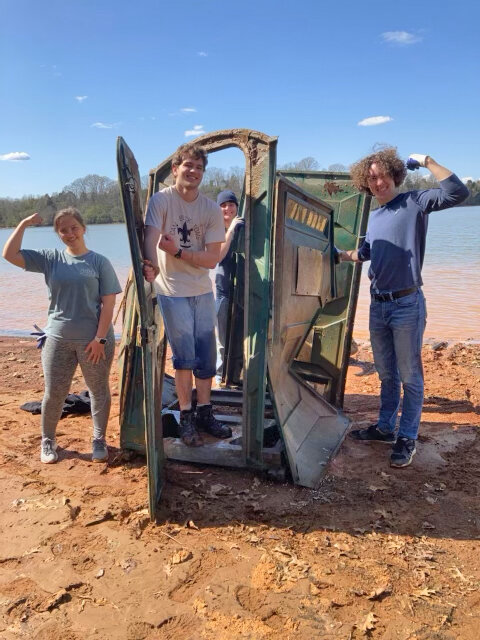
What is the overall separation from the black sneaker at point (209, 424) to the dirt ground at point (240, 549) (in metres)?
0.33

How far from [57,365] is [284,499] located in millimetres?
1993

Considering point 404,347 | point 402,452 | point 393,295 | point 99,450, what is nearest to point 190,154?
point 393,295

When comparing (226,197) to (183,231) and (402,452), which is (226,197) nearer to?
(183,231)

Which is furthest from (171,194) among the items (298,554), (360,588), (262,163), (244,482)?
(360,588)

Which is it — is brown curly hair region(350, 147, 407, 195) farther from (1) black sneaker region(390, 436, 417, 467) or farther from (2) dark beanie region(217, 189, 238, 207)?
(1) black sneaker region(390, 436, 417, 467)

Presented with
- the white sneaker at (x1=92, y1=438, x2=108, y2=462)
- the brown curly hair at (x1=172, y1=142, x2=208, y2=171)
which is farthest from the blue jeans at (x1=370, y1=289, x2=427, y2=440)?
the white sneaker at (x1=92, y1=438, x2=108, y2=462)

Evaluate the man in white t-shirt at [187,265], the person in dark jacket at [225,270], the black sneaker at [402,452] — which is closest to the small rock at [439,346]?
the person in dark jacket at [225,270]

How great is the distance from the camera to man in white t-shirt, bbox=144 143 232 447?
3.54 metres

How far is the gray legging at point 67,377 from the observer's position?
4.02 meters

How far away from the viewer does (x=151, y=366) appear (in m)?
3.26

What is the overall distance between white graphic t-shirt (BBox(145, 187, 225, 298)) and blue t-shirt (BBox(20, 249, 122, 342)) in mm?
493

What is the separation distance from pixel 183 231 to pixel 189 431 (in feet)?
5.10

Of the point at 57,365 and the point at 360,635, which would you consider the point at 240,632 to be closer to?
the point at 360,635

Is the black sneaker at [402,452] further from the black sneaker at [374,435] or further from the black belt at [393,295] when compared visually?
the black belt at [393,295]
